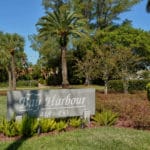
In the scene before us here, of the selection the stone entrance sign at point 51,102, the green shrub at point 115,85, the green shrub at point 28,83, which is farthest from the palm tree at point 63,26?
the stone entrance sign at point 51,102

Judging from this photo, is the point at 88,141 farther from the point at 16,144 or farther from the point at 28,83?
the point at 28,83

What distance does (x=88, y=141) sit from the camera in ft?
26.9

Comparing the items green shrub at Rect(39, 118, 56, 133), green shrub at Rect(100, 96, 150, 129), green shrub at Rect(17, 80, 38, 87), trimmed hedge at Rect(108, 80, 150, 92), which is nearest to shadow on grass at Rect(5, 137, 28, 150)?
green shrub at Rect(39, 118, 56, 133)

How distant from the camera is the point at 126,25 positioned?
2279 inches

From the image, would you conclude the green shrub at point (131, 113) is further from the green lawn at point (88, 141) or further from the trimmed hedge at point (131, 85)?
the trimmed hedge at point (131, 85)

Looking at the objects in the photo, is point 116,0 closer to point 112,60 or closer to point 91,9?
point 91,9

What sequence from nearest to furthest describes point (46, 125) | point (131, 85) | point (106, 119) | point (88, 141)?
1. point (88, 141)
2. point (46, 125)
3. point (106, 119)
4. point (131, 85)

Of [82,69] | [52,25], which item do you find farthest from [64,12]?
[82,69]

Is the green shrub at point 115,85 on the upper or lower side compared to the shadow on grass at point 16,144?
upper

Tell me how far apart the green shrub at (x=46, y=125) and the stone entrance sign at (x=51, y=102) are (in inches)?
23.2

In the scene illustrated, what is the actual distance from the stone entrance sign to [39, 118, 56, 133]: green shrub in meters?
0.59

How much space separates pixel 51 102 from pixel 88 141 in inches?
104

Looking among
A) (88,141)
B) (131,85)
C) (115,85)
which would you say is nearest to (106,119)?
(88,141)

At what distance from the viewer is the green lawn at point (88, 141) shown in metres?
7.69
